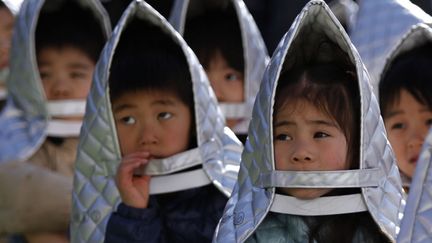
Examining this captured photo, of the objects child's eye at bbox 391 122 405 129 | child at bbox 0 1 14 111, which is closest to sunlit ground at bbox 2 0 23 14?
child at bbox 0 1 14 111

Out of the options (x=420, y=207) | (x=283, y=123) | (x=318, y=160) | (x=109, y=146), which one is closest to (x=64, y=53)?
(x=109, y=146)

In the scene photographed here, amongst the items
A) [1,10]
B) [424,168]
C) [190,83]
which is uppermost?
[424,168]

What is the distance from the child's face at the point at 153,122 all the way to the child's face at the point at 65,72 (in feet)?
2.92

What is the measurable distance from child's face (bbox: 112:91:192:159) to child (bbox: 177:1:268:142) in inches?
36.7

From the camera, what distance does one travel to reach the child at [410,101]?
4602mm

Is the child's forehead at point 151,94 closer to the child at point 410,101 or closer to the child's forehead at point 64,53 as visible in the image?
the child at point 410,101

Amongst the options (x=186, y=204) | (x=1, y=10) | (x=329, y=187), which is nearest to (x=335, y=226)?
(x=329, y=187)

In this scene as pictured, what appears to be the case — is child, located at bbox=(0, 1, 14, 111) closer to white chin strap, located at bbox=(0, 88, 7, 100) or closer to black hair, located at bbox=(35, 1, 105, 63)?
white chin strap, located at bbox=(0, 88, 7, 100)

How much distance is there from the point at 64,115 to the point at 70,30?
324 mm

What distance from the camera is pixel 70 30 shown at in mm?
5348

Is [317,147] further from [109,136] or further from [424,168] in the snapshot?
[109,136]

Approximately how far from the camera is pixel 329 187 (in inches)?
144

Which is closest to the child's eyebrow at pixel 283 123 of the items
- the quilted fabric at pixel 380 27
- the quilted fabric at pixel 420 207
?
the quilted fabric at pixel 420 207

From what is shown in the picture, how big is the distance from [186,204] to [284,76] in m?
0.61
